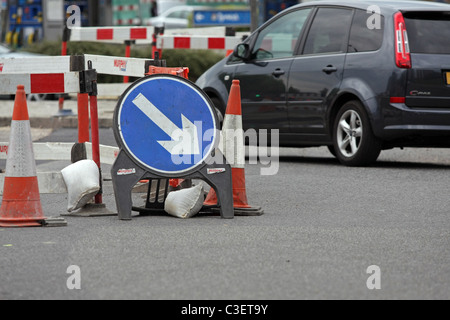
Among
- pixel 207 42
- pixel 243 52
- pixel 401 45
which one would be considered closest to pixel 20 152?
pixel 401 45

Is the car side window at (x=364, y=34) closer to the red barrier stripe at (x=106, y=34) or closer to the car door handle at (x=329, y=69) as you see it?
the car door handle at (x=329, y=69)

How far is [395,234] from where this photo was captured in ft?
23.0

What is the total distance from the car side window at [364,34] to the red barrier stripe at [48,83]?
390cm

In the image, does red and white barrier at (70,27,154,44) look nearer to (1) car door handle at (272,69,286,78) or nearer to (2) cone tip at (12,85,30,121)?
(1) car door handle at (272,69,286,78)

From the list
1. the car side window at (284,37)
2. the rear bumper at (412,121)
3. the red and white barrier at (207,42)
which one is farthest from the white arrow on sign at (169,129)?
the red and white barrier at (207,42)

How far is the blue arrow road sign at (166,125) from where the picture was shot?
7719 mm

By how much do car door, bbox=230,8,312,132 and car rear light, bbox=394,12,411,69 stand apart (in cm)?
143

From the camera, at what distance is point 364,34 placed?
1128cm

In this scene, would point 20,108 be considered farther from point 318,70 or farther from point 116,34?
point 116,34

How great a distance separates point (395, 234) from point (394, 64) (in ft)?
13.4

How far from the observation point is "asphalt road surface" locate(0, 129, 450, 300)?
17.3ft

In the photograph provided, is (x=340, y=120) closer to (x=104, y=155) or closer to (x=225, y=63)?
(x=225, y=63)

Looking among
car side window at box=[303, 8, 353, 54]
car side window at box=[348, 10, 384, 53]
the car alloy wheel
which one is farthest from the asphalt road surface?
car side window at box=[303, 8, 353, 54]
